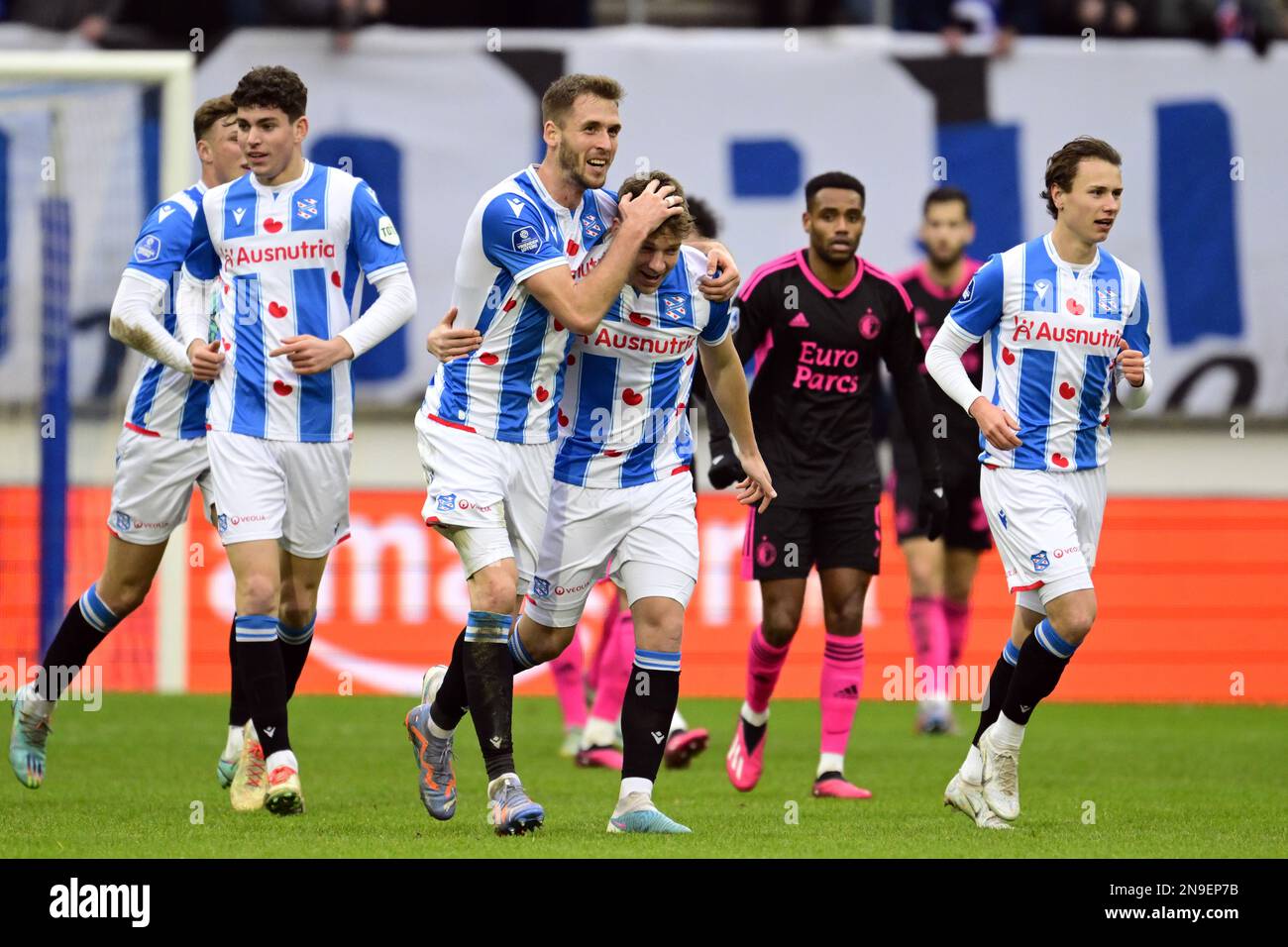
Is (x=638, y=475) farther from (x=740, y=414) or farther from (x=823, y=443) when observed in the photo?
(x=823, y=443)

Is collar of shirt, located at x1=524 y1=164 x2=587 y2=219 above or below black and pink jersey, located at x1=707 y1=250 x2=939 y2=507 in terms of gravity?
above

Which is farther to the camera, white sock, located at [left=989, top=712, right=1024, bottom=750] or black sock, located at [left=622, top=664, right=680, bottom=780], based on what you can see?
white sock, located at [left=989, top=712, right=1024, bottom=750]

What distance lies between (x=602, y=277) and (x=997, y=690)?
2.32 m

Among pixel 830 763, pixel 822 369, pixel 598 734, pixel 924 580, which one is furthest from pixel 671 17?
pixel 830 763

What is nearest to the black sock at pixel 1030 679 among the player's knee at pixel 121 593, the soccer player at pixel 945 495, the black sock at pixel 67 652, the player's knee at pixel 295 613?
the player's knee at pixel 295 613

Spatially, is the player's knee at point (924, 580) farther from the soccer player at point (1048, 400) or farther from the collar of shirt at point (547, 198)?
the collar of shirt at point (547, 198)

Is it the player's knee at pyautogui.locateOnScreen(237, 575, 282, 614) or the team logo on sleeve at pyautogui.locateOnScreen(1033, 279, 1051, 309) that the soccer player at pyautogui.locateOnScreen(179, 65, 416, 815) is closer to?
the player's knee at pyautogui.locateOnScreen(237, 575, 282, 614)

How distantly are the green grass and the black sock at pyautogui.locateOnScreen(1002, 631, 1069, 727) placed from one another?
0.40 m

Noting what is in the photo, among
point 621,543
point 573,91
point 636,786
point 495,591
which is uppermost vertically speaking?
point 573,91

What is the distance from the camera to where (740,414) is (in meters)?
7.08

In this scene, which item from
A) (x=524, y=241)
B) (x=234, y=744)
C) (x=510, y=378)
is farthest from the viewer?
(x=234, y=744)

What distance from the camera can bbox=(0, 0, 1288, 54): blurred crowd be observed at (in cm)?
1445

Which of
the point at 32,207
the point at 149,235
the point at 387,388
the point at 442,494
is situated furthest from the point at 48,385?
the point at 442,494

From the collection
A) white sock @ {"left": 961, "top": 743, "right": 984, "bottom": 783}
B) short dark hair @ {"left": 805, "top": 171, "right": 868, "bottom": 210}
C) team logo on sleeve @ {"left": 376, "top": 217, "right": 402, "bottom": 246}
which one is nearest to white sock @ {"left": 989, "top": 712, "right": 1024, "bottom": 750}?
white sock @ {"left": 961, "top": 743, "right": 984, "bottom": 783}
